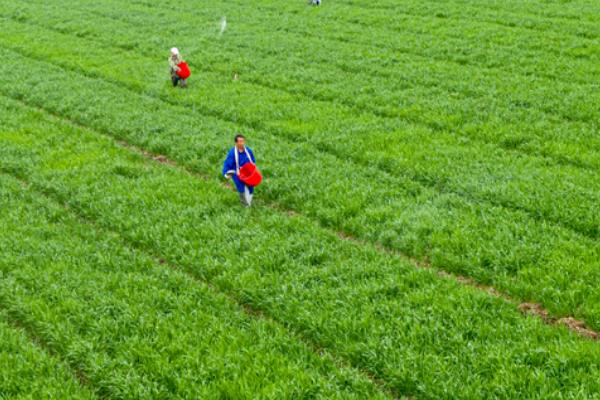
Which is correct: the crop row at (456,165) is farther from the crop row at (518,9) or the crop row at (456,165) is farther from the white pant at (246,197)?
the crop row at (518,9)

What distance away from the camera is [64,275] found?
1034cm

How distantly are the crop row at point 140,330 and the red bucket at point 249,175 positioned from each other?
240 centimetres

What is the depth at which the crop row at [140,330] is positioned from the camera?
7914 mm

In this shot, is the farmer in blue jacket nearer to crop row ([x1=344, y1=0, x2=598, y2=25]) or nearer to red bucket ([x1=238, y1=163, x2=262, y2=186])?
red bucket ([x1=238, y1=163, x2=262, y2=186])

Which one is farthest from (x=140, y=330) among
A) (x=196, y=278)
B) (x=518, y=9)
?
(x=518, y=9)

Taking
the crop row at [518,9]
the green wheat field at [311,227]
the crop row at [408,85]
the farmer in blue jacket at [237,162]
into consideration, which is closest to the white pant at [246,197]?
the farmer in blue jacket at [237,162]

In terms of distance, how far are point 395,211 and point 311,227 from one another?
5.22ft

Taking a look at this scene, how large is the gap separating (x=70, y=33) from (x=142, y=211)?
19.7 metres

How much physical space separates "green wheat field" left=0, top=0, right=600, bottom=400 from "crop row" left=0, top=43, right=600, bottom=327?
0.05m

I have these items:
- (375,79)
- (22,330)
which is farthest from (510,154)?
(22,330)

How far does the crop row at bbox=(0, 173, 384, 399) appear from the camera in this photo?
7914mm

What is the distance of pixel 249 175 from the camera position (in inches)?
489

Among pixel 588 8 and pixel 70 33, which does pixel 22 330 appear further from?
pixel 588 8

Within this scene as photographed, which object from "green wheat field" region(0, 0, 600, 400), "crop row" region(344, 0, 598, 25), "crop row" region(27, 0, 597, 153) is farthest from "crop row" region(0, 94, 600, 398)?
"crop row" region(344, 0, 598, 25)
